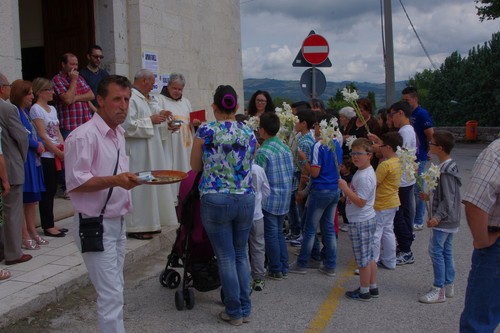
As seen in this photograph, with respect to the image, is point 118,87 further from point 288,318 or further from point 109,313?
point 288,318

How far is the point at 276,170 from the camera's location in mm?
5266

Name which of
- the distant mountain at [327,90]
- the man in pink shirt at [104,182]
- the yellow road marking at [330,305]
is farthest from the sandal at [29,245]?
the distant mountain at [327,90]

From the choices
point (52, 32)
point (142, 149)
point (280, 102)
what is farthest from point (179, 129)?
point (280, 102)

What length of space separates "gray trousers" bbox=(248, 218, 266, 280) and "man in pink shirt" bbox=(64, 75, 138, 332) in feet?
6.40

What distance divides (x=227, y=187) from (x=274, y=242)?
1520 mm

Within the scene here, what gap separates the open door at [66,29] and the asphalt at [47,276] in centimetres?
375

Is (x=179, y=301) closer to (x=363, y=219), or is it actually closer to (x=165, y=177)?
(x=165, y=177)

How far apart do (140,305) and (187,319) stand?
0.58 m

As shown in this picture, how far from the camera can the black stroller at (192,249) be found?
450 centimetres

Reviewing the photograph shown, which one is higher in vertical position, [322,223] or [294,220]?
[322,223]

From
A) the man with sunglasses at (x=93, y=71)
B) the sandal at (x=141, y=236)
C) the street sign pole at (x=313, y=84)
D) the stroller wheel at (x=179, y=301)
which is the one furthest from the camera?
the street sign pole at (x=313, y=84)

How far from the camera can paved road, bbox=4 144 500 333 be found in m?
4.27

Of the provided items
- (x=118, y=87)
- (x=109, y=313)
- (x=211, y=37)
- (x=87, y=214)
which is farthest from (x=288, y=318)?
(x=211, y=37)

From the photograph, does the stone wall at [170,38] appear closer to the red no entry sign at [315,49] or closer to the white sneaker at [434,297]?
the red no entry sign at [315,49]
